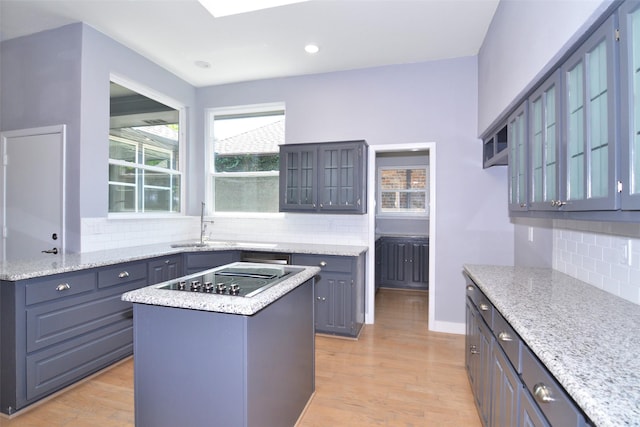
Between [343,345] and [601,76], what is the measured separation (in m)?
2.91

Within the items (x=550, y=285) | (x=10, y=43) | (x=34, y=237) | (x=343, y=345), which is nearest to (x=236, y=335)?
(x=550, y=285)

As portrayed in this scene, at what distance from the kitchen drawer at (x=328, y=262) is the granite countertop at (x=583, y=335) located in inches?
60.0

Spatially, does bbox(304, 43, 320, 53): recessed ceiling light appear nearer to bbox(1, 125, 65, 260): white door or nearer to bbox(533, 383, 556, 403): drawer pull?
bbox(1, 125, 65, 260): white door

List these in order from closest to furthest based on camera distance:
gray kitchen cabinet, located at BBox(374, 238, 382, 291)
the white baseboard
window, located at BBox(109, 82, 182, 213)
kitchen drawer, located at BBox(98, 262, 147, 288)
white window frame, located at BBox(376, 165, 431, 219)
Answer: kitchen drawer, located at BBox(98, 262, 147, 288) → window, located at BBox(109, 82, 182, 213) → the white baseboard → gray kitchen cabinet, located at BBox(374, 238, 382, 291) → white window frame, located at BBox(376, 165, 431, 219)

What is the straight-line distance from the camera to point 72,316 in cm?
239

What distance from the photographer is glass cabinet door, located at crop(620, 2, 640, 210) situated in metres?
1.08

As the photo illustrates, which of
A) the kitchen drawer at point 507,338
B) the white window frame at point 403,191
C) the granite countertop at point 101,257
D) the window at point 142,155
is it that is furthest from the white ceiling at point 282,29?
the kitchen drawer at point 507,338

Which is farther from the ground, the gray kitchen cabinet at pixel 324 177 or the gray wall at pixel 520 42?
the gray wall at pixel 520 42

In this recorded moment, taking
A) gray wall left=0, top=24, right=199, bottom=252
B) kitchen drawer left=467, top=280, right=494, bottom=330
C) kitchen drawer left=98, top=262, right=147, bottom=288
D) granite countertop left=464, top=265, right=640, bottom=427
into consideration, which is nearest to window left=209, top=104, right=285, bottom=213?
gray wall left=0, top=24, right=199, bottom=252

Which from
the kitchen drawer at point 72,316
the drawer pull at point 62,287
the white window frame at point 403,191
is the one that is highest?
the white window frame at point 403,191

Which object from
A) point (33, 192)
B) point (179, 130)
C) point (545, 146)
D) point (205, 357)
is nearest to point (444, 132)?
point (545, 146)

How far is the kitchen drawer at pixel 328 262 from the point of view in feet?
11.0

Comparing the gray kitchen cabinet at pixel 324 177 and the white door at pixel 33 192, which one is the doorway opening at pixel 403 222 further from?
the white door at pixel 33 192

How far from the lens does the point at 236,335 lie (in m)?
1.44
